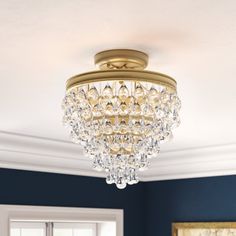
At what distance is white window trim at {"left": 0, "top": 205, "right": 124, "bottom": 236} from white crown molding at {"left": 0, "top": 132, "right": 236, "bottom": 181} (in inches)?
12.5

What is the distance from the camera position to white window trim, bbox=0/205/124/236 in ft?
15.0

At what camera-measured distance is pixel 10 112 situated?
3.63 metres

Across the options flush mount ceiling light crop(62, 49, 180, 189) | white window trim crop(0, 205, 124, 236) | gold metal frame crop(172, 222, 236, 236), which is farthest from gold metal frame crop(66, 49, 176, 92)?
gold metal frame crop(172, 222, 236, 236)

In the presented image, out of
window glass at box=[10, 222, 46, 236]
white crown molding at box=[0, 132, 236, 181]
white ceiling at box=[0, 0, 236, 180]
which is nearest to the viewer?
white ceiling at box=[0, 0, 236, 180]

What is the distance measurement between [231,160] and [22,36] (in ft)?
9.85

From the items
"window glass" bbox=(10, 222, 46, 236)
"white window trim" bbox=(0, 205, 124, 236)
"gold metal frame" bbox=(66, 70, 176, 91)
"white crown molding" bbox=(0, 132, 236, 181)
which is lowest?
"window glass" bbox=(10, 222, 46, 236)

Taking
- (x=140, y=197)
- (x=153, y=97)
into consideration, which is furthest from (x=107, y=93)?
(x=140, y=197)

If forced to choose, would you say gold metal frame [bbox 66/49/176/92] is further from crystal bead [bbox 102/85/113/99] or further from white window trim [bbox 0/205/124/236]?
white window trim [bbox 0/205/124/236]

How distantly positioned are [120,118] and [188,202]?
3.09 m

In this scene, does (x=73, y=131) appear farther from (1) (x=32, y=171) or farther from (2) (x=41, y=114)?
(1) (x=32, y=171)

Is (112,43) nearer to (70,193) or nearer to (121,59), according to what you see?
(121,59)

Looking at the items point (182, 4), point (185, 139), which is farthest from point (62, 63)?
point (185, 139)

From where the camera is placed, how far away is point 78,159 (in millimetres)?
5004

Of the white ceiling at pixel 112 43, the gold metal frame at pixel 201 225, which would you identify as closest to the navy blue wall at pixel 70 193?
the gold metal frame at pixel 201 225
